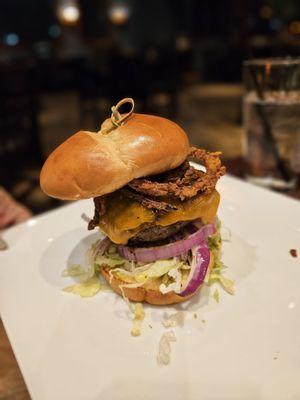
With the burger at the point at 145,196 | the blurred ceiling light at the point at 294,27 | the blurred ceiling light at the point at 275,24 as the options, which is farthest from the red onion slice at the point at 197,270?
the blurred ceiling light at the point at 275,24

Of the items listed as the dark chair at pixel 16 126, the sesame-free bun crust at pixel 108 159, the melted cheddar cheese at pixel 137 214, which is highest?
the sesame-free bun crust at pixel 108 159

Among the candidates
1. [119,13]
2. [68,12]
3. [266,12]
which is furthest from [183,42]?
[68,12]

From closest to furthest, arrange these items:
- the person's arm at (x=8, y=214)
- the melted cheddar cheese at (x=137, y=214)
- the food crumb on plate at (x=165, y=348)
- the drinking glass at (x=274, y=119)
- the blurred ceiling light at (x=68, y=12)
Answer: the food crumb on plate at (x=165, y=348) < the melted cheddar cheese at (x=137, y=214) < the drinking glass at (x=274, y=119) < the person's arm at (x=8, y=214) < the blurred ceiling light at (x=68, y=12)

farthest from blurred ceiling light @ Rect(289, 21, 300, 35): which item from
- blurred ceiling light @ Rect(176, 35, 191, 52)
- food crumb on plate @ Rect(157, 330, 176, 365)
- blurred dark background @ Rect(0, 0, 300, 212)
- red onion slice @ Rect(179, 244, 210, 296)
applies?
food crumb on plate @ Rect(157, 330, 176, 365)

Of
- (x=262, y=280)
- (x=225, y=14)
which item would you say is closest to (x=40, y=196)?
(x=262, y=280)

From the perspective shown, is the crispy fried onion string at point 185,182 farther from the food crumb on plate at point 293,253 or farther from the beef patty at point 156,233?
the food crumb on plate at point 293,253

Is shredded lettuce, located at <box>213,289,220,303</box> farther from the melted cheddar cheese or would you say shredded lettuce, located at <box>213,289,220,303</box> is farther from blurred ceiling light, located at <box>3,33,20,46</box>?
blurred ceiling light, located at <box>3,33,20,46</box>
